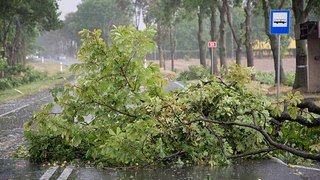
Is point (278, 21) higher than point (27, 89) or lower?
higher

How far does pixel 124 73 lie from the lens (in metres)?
8.80

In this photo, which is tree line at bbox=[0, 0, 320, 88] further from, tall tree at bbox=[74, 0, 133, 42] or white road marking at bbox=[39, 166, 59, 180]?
white road marking at bbox=[39, 166, 59, 180]

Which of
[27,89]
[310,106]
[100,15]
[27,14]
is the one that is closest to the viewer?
[310,106]

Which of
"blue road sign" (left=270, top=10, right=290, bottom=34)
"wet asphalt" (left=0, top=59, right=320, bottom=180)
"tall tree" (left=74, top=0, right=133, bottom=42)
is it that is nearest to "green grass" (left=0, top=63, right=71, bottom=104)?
"blue road sign" (left=270, top=10, right=290, bottom=34)

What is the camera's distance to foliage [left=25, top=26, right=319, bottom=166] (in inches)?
320

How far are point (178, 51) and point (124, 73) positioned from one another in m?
116

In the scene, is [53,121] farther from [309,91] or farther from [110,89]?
[309,91]

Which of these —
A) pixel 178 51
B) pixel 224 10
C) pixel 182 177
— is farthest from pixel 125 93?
pixel 178 51

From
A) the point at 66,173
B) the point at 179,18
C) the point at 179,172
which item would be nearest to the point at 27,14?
the point at 179,18

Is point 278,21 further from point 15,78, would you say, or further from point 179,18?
point 179,18

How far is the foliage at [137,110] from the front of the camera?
814 centimetres

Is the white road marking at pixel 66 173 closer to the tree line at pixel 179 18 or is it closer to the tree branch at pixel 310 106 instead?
the tree line at pixel 179 18

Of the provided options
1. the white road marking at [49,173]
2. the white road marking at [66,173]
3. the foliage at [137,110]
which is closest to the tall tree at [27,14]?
the foliage at [137,110]

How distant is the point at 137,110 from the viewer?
8492mm
